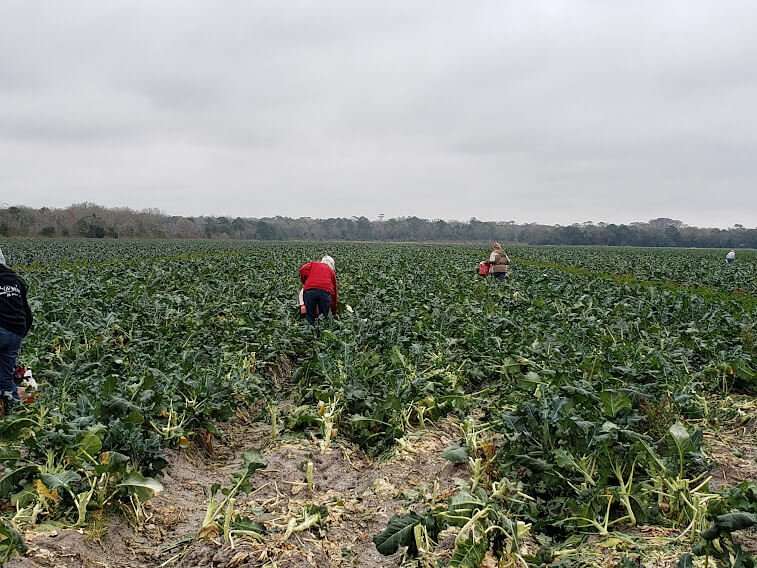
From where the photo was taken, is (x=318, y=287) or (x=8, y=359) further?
(x=318, y=287)

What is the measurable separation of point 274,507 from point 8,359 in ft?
10.8

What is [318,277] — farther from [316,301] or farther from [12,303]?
[12,303]

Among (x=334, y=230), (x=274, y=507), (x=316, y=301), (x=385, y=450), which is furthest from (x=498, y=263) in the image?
(x=334, y=230)

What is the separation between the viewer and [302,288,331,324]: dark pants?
29.9 ft

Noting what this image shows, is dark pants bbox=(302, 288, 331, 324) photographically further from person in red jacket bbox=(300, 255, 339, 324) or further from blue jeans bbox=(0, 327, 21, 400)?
blue jeans bbox=(0, 327, 21, 400)

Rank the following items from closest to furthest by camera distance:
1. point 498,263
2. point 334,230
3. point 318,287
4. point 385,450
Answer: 1. point 385,450
2. point 318,287
3. point 498,263
4. point 334,230

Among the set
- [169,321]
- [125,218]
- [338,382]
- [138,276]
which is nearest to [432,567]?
[338,382]

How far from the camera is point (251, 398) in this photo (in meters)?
5.92

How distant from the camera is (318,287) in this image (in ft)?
29.7

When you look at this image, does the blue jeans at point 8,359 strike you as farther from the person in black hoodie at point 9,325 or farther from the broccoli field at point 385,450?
the broccoli field at point 385,450

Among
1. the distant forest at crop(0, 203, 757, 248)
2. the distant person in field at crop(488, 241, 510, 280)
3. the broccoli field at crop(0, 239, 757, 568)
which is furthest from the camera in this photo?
the distant forest at crop(0, 203, 757, 248)

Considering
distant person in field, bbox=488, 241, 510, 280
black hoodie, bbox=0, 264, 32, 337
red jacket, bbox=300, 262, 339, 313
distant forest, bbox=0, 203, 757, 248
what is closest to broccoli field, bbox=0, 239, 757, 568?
black hoodie, bbox=0, 264, 32, 337

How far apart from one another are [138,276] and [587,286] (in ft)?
43.9

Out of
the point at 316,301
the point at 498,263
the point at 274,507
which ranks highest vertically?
the point at 498,263
